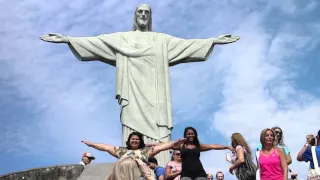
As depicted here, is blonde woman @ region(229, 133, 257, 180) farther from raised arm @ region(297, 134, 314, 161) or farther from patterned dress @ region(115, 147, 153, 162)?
patterned dress @ region(115, 147, 153, 162)

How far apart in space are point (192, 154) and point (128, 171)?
179cm

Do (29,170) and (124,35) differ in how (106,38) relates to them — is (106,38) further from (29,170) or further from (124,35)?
(29,170)

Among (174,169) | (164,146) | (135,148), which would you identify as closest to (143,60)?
(174,169)

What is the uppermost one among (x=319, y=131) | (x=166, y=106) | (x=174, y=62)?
(x=174, y=62)

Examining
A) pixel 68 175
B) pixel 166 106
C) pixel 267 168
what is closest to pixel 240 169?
pixel 267 168

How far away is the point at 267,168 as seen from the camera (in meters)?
6.83

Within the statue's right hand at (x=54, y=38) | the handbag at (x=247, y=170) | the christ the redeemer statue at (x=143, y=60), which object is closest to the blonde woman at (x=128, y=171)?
the handbag at (x=247, y=170)

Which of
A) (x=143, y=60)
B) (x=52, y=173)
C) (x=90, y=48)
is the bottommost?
(x=52, y=173)

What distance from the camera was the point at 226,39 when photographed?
15.0 meters

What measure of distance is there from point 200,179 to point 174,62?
8.19 metres

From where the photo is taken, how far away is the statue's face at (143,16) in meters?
15.2

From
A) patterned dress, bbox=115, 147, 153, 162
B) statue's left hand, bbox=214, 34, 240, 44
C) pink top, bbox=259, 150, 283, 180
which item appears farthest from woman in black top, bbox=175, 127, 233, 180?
statue's left hand, bbox=214, 34, 240, 44

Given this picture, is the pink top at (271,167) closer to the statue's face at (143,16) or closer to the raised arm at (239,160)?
the raised arm at (239,160)

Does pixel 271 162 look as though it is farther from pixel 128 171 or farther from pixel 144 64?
pixel 144 64
